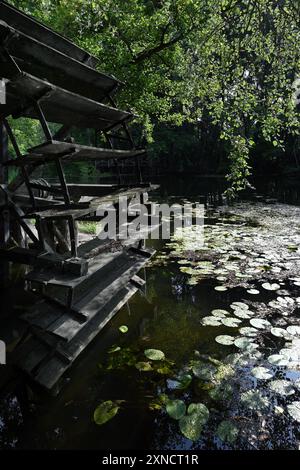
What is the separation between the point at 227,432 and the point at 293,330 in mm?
1747

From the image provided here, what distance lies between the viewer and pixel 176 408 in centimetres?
262

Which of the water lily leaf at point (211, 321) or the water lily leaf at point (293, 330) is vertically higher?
the water lily leaf at point (293, 330)

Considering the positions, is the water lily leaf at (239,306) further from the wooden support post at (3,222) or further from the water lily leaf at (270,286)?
the wooden support post at (3,222)

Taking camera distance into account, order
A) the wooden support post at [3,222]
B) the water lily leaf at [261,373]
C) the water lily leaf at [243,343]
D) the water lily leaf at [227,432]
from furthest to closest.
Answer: the wooden support post at [3,222]
the water lily leaf at [243,343]
the water lily leaf at [261,373]
the water lily leaf at [227,432]

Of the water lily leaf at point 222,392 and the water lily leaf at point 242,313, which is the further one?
the water lily leaf at point 242,313

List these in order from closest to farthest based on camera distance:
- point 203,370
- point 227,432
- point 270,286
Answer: point 227,432 → point 203,370 → point 270,286

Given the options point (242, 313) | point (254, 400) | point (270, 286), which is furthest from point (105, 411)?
point (270, 286)

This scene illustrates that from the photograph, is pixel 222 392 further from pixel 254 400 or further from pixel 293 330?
pixel 293 330

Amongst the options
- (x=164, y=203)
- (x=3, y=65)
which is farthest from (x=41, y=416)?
(x=164, y=203)

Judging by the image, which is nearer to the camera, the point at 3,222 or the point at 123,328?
the point at 123,328

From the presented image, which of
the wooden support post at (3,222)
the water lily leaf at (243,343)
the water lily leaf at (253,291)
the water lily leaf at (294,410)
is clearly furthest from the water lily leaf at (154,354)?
the wooden support post at (3,222)

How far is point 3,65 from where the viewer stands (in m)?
3.45

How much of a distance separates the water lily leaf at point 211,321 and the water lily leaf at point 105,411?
167 centimetres

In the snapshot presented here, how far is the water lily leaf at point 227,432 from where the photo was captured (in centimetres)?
238
